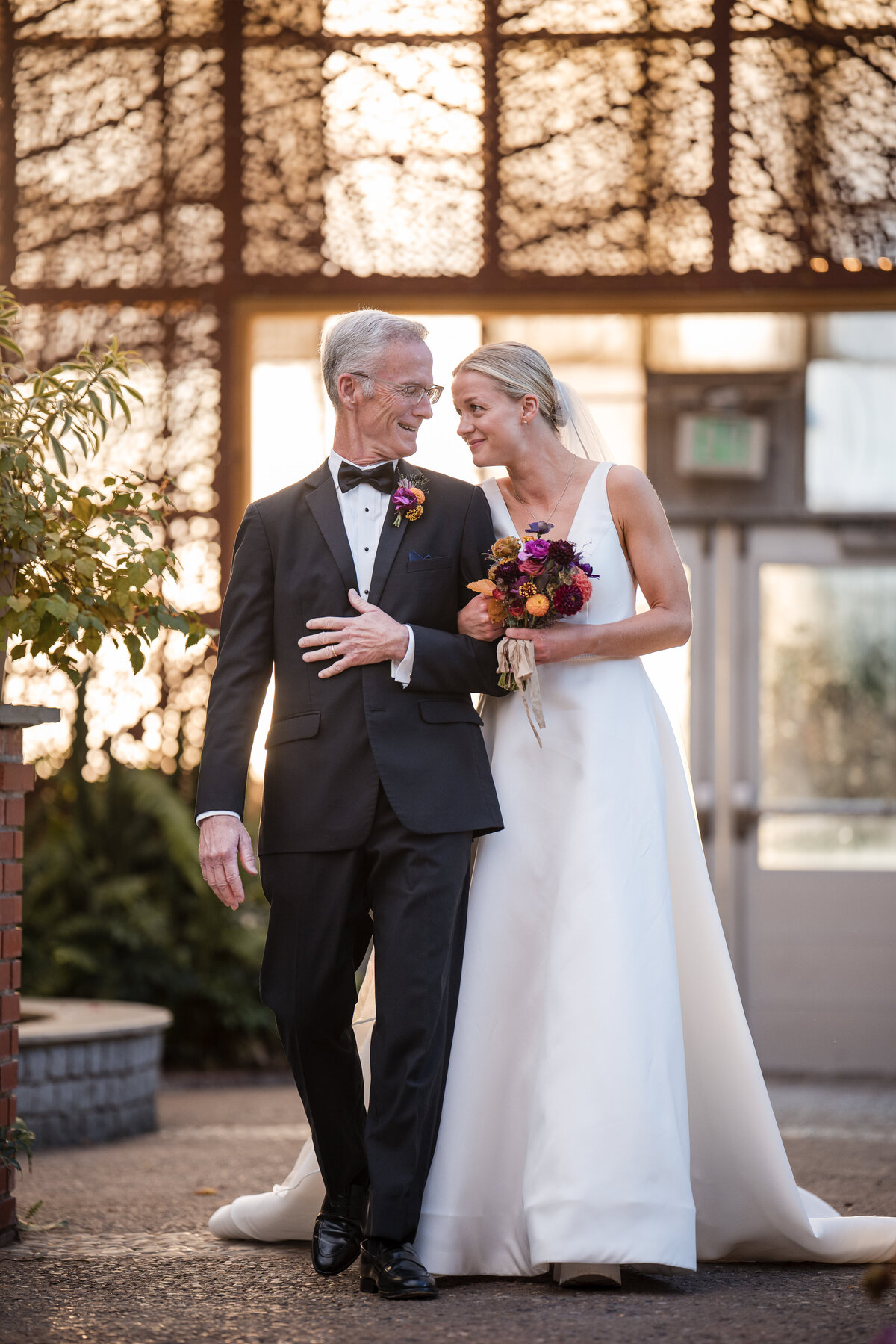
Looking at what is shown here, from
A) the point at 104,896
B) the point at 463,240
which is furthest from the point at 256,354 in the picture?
the point at 104,896

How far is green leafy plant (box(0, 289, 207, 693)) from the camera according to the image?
10.5ft

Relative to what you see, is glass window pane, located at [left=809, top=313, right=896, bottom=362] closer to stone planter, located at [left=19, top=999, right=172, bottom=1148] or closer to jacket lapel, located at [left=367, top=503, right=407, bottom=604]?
stone planter, located at [left=19, top=999, right=172, bottom=1148]

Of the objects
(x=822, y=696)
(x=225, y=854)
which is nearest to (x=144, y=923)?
(x=822, y=696)

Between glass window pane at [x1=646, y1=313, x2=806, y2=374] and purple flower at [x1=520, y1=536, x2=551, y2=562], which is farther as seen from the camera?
glass window pane at [x1=646, y1=313, x2=806, y2=374]

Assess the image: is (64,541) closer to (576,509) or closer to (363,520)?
(363,520)

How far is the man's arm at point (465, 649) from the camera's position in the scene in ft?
9.59

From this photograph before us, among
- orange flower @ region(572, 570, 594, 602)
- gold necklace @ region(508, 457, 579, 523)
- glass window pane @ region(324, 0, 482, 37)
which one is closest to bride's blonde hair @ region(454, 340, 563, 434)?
gold necklace @ region(508, 457, 579, 523)

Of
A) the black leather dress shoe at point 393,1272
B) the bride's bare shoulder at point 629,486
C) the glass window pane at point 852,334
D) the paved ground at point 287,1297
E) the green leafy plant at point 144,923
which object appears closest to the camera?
the paved ground at point 287,1297

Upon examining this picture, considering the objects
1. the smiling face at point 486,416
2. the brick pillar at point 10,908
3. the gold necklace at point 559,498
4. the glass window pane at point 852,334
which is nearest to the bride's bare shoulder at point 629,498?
the gold necklace at point 559,498

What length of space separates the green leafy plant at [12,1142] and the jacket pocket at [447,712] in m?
1.38

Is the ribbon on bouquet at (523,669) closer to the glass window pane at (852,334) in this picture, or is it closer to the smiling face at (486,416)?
the smiling face at (486,416)

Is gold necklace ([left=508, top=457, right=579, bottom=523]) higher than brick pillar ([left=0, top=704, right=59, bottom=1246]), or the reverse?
gold necklace ([left=508, top=457, right=579, bottom=523])

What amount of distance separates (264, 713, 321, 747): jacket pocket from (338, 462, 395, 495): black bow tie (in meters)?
0.49

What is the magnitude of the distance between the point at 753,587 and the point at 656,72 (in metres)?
2.52
